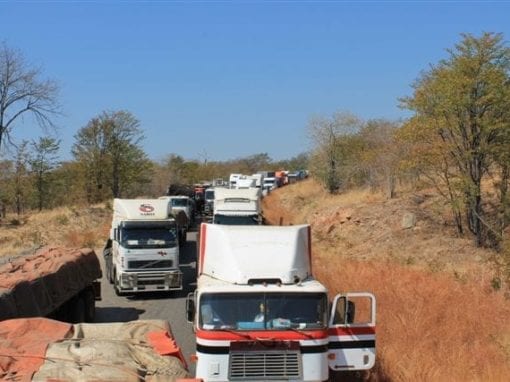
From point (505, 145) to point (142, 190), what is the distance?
174ft

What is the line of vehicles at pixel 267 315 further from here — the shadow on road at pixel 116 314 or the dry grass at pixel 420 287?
the shadow on road at pixel 116 314

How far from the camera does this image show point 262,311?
398 inches

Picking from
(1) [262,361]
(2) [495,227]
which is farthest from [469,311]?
(2) [495,227]

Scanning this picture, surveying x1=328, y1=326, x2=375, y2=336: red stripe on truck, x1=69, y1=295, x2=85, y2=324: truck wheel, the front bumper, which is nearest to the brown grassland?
x1=328, y1=326, x2=375, y2=336: red stripe on truck

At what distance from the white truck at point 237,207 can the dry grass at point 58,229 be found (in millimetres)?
8854

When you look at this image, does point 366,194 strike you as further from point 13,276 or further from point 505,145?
point 13,276

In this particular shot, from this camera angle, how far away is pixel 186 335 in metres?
16.2

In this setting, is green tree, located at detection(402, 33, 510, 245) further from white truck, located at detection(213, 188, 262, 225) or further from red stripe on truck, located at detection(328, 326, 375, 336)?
red stripe on truck, located at detection(328, 326, 375, 336)

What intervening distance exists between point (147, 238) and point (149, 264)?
878mm

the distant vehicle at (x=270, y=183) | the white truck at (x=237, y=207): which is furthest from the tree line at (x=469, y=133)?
the distant vehicle at (x=270, y=183)

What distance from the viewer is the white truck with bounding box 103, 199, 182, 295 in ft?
70.1

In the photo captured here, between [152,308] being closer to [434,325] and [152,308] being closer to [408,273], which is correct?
[408,273]

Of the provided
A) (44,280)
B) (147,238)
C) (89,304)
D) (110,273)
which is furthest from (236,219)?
(44,280)

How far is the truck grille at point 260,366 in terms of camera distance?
9734 millimetres
